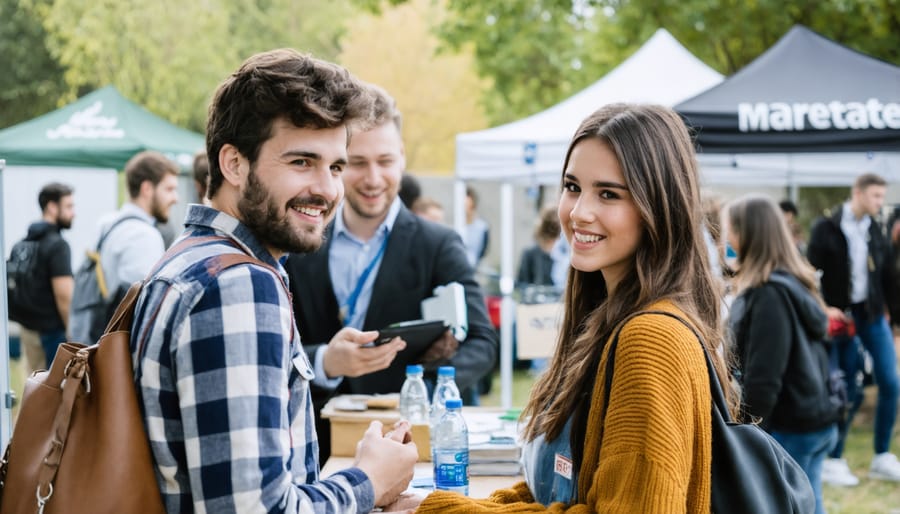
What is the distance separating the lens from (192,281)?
152 cm

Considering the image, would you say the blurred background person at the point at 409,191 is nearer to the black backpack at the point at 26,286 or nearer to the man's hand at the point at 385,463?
the black backpack at the point at 26,286

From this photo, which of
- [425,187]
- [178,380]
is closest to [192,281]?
[178,380]

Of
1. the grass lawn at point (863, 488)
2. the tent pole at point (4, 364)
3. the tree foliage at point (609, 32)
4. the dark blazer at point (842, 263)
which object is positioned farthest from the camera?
the tree foliage at point (609, 32)

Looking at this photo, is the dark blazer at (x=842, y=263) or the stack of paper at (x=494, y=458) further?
the dark blazer at (x=842, y=263)

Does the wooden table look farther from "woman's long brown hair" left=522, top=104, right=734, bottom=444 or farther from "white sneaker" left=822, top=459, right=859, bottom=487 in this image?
"white sneaker" left=822, top=459, right=859, bottom=487

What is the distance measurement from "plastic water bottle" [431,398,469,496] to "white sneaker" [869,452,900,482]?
5190 millimetres

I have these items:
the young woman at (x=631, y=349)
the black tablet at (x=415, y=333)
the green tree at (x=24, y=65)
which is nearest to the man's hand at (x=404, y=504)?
the young woman at (x=631, y=349)

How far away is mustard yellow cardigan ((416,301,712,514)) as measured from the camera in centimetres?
158

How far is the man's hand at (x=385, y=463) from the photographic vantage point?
1789mm

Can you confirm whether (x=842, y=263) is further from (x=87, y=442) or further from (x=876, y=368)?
(x=87, y=442)

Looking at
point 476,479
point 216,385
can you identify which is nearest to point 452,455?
point 476,479

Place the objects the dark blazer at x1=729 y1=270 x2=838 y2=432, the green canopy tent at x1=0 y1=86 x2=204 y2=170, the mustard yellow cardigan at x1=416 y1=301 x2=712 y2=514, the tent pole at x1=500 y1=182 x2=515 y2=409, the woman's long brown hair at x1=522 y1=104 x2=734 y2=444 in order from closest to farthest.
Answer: the mustard yellow cardigan at x1=416 y1=301 x2=712 y2=514
the woman's long brown hair at x1=522 y1=104 x2=734 y2=444
the dark blazer at x1=729 y1=270 x2=838 y2=432
the tent pole at x1=500 y1=182 x2=515 y2=409
the green canopy tent at x1=0 y1=86 x2=204 y2=170

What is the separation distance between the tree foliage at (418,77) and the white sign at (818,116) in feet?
63.5

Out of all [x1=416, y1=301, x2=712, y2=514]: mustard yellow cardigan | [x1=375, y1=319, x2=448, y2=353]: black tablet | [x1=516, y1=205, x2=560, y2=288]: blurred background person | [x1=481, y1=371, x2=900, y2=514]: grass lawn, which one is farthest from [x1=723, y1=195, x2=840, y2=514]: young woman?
[x1=516, y1=205, x2=560, y2=288]: blurred background person
